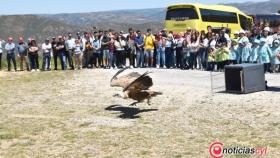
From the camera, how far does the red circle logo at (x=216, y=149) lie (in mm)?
8885

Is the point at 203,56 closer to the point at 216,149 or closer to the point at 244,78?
the point at 244,78

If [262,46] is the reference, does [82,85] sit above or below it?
below

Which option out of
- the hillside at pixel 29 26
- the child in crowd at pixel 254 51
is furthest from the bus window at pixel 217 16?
the hillside at pixel 29 26

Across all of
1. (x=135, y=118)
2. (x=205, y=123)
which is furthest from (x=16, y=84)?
(x=205, y=123)

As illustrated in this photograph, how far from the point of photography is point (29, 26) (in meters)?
70.6

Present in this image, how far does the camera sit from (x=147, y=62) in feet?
78.8

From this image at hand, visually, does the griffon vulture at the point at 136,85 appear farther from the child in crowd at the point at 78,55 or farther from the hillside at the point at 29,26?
the hillside at the point at 29,26

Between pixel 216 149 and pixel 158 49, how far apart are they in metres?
14.3

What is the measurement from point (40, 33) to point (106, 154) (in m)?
57.5

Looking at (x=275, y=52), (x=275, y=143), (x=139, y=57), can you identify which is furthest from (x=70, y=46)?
(x=275, y=143)

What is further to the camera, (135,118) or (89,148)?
(135,118)

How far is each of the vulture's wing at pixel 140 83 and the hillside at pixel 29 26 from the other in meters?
51.9

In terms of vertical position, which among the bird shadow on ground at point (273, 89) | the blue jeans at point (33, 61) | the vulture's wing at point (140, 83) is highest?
the vulture's wing at point (140, 83)

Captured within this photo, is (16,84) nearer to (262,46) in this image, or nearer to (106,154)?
(262,46)
